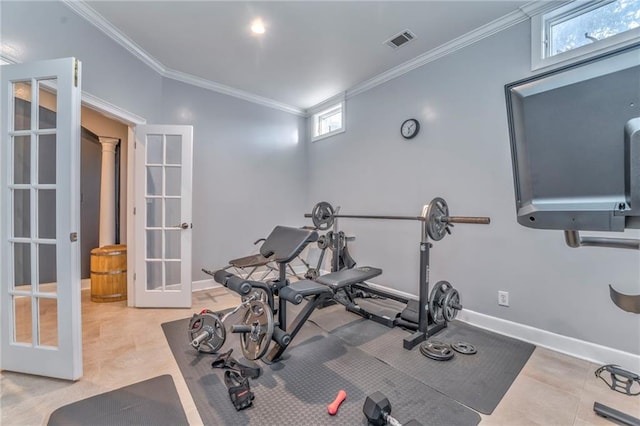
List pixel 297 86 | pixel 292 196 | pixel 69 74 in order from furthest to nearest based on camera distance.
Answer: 1. pixel 292 196
2. pixel 297 86
3. pixel 69 74

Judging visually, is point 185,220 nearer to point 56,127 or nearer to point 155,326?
point 155,326

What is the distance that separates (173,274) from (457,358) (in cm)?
319

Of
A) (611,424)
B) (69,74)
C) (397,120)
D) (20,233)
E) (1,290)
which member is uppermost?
(397,120)

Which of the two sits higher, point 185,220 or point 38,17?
point 38,17

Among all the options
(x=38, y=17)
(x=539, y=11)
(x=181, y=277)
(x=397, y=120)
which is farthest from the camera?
(x=397, y=120)

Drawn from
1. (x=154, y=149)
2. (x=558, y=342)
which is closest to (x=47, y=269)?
(x=154, y=149)

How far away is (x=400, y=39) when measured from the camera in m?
3.01

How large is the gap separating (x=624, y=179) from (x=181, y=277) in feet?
12.1

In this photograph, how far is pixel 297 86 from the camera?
414 centimetres

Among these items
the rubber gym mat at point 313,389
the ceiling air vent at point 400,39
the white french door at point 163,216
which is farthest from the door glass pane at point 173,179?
the ceiling air vent at point 400,39

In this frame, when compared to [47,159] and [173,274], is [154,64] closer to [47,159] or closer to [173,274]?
[47,159]

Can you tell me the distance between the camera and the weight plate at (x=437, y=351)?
2.21 meters

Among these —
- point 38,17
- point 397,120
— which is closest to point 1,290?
point 38,17

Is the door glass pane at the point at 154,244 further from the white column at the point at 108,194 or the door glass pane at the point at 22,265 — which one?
the door glass pane at the point at 22,265
